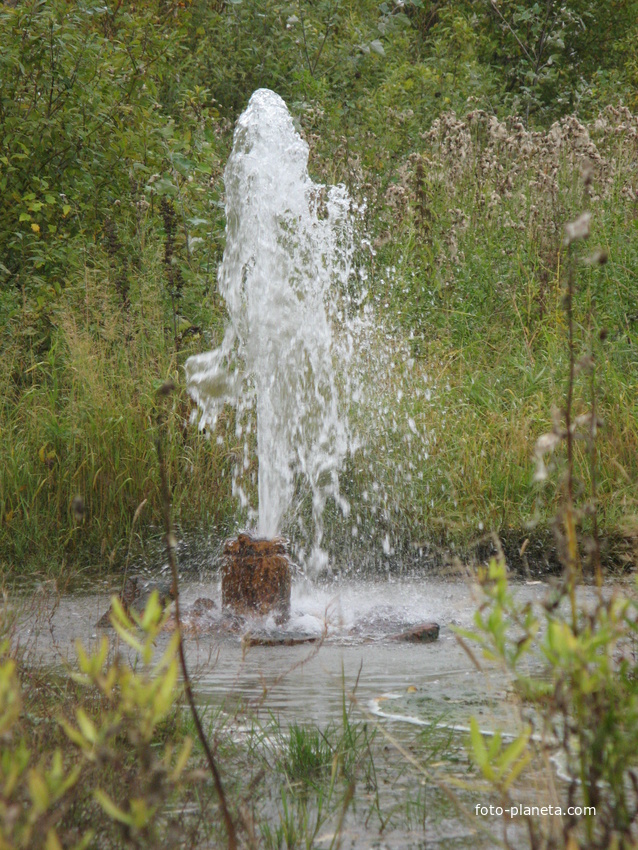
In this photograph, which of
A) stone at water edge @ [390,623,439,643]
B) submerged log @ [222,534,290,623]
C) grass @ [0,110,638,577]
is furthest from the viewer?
grass @ [0,110,638,577]

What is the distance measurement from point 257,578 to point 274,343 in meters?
1.58

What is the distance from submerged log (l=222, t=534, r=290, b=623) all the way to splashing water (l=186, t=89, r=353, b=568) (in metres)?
0.74

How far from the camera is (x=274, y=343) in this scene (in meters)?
5.65

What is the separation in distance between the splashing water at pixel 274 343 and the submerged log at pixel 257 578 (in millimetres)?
738

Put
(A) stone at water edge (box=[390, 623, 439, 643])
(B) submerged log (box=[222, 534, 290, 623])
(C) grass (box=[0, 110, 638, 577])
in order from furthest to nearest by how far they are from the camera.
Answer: (C) grass (box=[0, 110, 638, 577]), (B) submerged log (box=[222, 534, 290, 623]), (A) stone at water edge (box=[390, 623, 439, 643])

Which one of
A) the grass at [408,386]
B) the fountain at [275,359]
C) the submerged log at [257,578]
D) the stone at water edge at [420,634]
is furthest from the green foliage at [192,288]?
the stone at water edge at [420,634]

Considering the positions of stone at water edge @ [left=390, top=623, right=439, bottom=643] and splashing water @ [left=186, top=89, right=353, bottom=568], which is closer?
stone at water edge @ [left=390, top=623, right=439, bottom=643]

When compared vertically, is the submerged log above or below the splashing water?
→ below

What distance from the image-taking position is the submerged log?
451 cm

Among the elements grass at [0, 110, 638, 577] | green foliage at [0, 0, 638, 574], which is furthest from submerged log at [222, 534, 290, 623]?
green foliage at [0, 0, 638, 574]

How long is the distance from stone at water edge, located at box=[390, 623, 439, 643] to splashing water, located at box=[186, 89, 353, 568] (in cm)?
133

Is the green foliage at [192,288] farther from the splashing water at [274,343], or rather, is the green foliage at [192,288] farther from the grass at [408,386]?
the splashing water at [274,343]

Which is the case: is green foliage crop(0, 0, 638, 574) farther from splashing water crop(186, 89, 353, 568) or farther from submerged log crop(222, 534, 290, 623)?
submerged log crop(222, 534, 290, 623)

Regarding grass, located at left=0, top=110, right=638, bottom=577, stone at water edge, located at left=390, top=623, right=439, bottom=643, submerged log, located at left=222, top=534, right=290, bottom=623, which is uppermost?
grass, located at left=0, top=110, right=638, bottom=577
